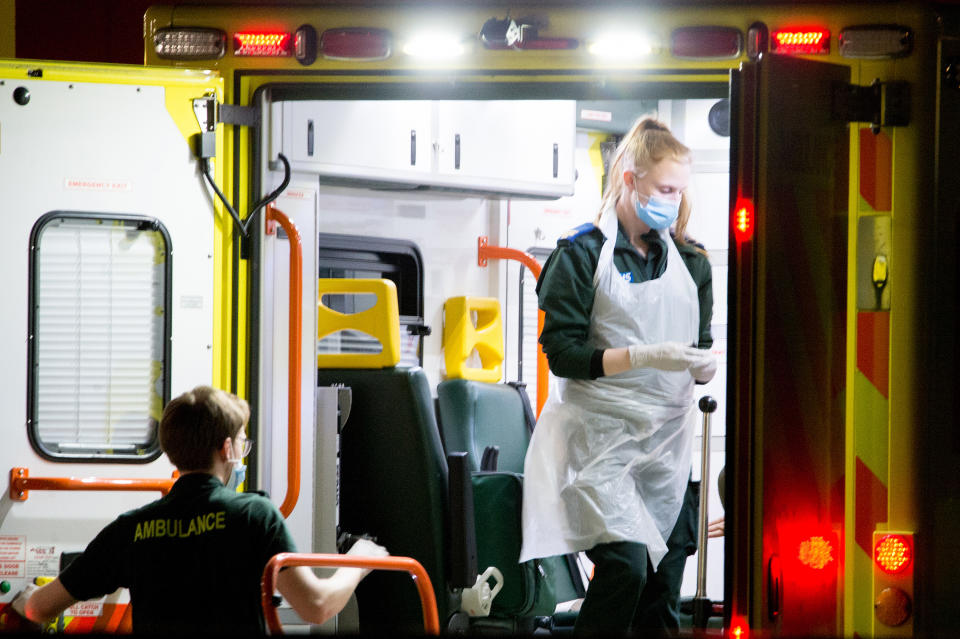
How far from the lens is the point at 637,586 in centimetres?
370

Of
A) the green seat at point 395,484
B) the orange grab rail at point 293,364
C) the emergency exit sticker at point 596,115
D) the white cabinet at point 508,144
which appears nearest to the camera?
the orange grab rail at point 293,364

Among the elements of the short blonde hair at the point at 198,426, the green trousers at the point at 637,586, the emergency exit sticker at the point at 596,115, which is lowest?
the green trousers at the point at 637,586

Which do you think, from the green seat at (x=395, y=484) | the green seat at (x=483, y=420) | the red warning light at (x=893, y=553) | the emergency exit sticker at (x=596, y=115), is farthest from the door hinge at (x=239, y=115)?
the emergency exit sticker at (x=596, y=115)

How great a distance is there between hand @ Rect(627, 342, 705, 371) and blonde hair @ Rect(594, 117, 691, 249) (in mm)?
564

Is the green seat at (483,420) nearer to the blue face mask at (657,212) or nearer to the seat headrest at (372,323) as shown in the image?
the seat headrest at (372,323)

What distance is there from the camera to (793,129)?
2785 mm

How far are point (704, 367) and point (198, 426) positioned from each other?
178cm

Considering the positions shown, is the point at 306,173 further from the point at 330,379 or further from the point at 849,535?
the point at 849,535

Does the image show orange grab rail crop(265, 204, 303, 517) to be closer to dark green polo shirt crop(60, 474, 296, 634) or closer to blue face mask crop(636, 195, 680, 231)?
dark green polo shirt crop(60, 474, 296, 634)

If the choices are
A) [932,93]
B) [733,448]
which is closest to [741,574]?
[733,448]

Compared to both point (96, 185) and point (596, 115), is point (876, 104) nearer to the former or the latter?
point (96, 185)

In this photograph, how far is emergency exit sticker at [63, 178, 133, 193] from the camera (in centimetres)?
338

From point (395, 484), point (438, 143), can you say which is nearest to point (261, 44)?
point (395, 484)

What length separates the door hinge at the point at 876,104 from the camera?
9.75 ft
